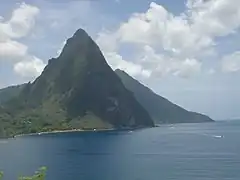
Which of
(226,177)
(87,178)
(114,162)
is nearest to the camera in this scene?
(226,177)

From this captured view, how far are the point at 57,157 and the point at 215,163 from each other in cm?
7169

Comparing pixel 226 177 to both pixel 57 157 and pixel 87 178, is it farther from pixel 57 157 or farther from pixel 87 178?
pixel 57 157

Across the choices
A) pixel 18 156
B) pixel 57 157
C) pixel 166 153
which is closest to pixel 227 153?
pixel 166 153

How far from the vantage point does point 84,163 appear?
556 ft

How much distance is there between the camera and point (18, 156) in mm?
198375

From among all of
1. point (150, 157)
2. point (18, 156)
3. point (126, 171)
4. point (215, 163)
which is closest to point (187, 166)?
point (215, 163)

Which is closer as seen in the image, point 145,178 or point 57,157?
point 145,178

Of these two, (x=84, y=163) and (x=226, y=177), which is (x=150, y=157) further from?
(x=226, y=177)

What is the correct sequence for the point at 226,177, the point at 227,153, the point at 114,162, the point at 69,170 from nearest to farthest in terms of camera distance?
1. the point at 226,177
2. the point at 69,170
3. the point at 114,162
4. the point at 227,153

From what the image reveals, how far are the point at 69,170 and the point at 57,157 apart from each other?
4162 centimetres

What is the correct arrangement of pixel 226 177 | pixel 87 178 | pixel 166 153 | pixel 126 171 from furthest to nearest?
1. pixel 166 153
2. pixel 126 171
3. pixel 87 178
4. pixel 226 177

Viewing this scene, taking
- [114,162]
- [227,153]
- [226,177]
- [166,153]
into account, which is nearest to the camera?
[226,177]

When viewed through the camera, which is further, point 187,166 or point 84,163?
point 84,163

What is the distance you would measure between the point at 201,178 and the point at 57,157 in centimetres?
8362
